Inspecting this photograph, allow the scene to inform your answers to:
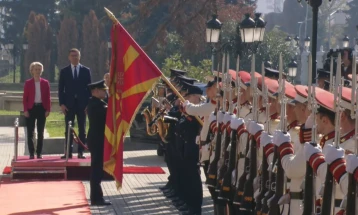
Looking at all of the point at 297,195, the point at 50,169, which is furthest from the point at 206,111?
the point at 50,169

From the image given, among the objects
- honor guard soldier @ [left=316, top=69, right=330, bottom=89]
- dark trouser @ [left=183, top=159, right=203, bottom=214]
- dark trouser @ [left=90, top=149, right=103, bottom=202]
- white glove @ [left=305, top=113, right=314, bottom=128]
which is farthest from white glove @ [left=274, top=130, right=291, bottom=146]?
dark trouser @ [left=90, top=149, right=103, bottom=202]

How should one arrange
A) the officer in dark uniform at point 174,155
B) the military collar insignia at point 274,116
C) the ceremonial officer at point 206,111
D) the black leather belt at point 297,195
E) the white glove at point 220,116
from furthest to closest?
1. the officer in dark uniform at point 174,155
2. the ceremonial officer at point 206,111
3. the white glove at point 220,116
4. the military collar insignia at point 274,116
5. the black leather belt at point 297,195

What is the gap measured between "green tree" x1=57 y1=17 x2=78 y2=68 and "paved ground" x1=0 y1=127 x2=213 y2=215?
51.8 m

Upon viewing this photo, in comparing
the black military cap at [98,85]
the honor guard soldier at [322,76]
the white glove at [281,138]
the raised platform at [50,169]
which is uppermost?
the honor guard soldier at [322,76]

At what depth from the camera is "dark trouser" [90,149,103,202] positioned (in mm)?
13883

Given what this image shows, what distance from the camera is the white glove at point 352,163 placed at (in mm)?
6281

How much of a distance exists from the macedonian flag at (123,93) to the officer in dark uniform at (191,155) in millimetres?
641

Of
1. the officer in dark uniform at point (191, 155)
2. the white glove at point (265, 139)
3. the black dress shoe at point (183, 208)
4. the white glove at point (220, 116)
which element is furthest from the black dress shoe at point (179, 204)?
the white glove at point (265, 139)

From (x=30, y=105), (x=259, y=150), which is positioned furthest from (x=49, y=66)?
(x=259, y=150)

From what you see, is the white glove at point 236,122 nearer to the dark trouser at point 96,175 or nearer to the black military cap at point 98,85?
the black military cap at point 98,85

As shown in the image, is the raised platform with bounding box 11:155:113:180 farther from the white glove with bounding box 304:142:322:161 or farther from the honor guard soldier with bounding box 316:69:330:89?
the white glove with bounding box 304:142:322:161

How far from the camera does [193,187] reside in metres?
12.6

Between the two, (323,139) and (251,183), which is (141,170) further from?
(323,139)

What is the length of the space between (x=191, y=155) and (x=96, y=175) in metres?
1.73
